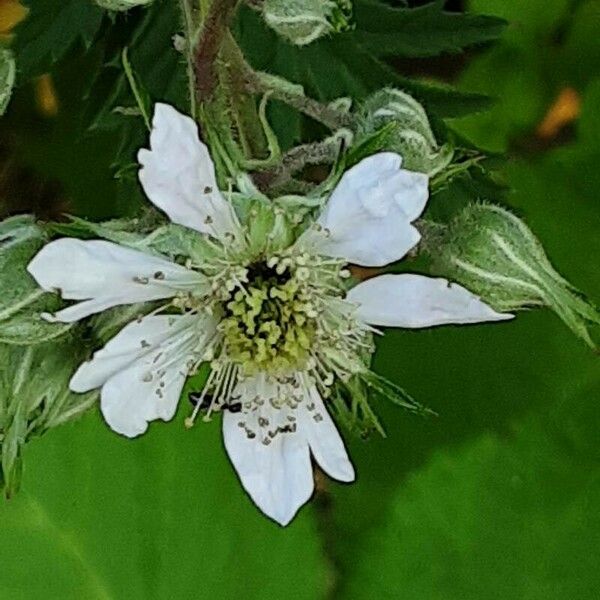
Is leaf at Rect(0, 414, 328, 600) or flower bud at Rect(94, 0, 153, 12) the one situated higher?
flower bud at Rect(94, 0, 153, 12)

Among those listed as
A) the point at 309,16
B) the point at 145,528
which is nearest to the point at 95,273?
the point at 309,16

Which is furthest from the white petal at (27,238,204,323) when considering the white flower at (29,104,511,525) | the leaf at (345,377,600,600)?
the leaf at (345,377,600,600)

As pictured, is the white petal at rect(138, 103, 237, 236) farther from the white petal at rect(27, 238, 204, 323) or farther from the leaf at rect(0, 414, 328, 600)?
the leaf at rect(0, 414, 328, 600)

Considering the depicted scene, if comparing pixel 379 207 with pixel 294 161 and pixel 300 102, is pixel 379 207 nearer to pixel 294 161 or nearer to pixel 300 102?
pixel 294 161

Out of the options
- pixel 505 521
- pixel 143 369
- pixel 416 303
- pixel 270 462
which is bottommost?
pixel 505 521

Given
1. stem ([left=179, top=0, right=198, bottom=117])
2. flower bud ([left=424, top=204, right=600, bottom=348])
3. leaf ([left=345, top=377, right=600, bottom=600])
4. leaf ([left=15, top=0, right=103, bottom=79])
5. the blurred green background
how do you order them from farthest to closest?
leaf ([left=345, top=377, right=600, bottom=600]) < the blurred green background < leaf ([left=15, top=0, right=103, bottom=79]) < stem ([left=179, top=0, right=198, bottom=117]) < flower bud ([left=424, top=204, right=600, bottom=348])

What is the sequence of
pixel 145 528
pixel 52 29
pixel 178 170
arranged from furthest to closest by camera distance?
1. pixel 145 528
2. pixel 52 29
3. pixel 178 170

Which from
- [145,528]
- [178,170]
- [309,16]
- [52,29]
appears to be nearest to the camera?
[178,170]
